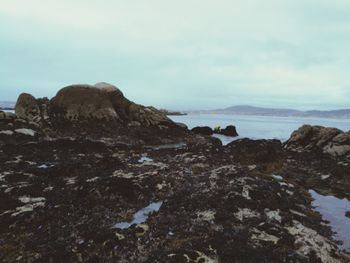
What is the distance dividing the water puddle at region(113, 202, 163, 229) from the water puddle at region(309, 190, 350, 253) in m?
6.66

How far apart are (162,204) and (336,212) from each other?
7.79m

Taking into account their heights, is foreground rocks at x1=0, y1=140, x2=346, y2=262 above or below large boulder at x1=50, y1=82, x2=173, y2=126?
below

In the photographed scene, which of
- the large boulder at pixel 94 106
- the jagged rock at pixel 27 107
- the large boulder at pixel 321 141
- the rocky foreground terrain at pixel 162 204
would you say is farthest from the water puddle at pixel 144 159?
the jagged rock at pixel 27 107

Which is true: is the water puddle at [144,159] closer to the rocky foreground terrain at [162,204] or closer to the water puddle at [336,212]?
the rocky foreground terrain at [162,204]

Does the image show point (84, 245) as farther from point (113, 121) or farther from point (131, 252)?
point (113, 121)

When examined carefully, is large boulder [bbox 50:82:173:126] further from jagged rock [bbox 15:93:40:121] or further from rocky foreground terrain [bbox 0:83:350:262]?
rocky foreground terrain [bbox 0:83:350:262]

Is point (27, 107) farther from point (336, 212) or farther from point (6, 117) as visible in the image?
point (336, 212)

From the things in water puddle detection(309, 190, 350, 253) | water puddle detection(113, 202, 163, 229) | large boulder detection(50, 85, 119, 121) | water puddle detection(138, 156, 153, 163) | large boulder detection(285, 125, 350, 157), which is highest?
large boulder detection(50, 85, 119, 121)

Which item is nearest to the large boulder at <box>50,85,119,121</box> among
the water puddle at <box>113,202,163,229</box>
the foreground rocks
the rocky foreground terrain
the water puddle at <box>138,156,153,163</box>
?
the rocky foreground terrain

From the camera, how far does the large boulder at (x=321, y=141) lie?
26773 millimetres

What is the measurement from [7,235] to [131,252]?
13.2ft

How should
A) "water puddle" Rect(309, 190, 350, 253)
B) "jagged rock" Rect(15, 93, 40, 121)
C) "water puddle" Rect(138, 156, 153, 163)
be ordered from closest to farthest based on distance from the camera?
"water puddle" Rect(309, 190, 350, 253), "water puddle" Rect(138, 156, 153, 163), "jagged rock" Rect(15, 93, 40, 121)

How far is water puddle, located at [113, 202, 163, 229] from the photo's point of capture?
10.5 meters

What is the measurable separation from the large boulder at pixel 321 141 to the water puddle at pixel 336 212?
12.1m
